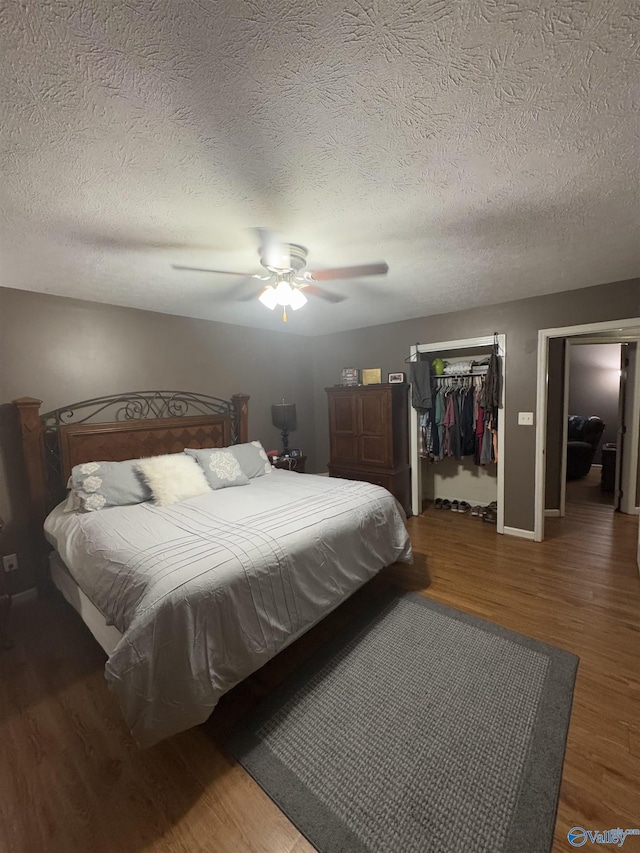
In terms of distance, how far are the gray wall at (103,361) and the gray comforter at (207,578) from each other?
637 mm

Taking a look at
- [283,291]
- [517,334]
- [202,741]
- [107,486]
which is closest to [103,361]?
[107,486]

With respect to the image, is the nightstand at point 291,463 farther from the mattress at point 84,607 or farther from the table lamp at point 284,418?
the mattress at point 84,607

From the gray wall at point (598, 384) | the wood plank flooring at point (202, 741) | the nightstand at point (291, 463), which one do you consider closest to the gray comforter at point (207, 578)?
the wood plank flooring at point (202, 741)

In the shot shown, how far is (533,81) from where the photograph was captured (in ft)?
3.25

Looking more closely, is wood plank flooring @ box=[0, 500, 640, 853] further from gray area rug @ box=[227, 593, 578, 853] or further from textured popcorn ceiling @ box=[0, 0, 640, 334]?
textured popcorn ceiling @ box=[0, 0, 640, 334]

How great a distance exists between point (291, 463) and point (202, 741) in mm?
2967

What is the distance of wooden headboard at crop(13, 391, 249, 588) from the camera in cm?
265

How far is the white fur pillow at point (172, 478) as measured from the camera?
261 centimetres

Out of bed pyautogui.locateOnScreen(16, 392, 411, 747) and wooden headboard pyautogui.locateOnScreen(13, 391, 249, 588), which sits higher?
wooden headboard pyautogui.locateOnScreen(13, 391, 249, 588)

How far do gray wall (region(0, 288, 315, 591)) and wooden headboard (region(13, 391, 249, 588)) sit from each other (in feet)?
0.39

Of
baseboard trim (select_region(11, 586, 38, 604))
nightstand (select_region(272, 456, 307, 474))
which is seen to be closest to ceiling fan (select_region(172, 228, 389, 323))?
nightstand (select_region(272, 456, 307, 474))

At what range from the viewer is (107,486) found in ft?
8.29

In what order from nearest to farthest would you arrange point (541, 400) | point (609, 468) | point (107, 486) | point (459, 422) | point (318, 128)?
1. point (318, 128)
2. point (107, 486)
3. point (541, 400)
4. point (459, 422)
5. point (609, 468)

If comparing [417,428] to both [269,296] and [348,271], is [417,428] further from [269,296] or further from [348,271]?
[269,296]
